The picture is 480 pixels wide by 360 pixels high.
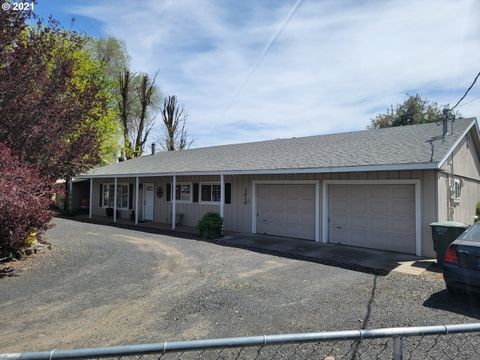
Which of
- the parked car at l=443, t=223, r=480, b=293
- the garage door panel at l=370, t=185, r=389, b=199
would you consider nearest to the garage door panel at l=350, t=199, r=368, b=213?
the garage door panel at l=370, t=185, r=389, b=199

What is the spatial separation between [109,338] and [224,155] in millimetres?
13383

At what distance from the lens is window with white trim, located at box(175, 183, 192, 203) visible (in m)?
16.8

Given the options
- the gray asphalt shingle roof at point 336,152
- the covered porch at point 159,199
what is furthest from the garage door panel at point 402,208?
the covered porch at point 159,199

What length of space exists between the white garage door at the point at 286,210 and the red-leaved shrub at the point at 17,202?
766 centimetres

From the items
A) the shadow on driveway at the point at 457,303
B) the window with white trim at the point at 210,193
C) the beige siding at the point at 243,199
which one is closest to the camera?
the shadow on driveway at the point at 457,303

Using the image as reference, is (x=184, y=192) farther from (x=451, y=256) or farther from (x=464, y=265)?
(x=464, y=265)

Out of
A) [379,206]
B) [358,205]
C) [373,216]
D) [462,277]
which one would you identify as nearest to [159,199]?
[358,205]

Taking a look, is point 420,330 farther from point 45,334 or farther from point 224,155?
point 224,155

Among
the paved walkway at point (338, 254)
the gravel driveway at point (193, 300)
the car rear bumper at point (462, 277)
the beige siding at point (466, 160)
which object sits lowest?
the gravel driveway at point (193, 300)

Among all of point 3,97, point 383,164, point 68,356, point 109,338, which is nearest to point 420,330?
point 68,356

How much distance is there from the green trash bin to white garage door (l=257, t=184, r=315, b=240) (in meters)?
4.33

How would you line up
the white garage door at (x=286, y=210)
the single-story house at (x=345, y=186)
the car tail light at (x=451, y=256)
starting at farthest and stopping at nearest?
the white garage door at (x=286, y=210)
the single-story house at (x=345, y=186)
the car tail light at (x=451, y=256)

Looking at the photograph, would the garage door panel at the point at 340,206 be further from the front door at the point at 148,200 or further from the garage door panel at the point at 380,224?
the front door at the point at 148,200

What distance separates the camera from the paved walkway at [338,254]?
848 cm
